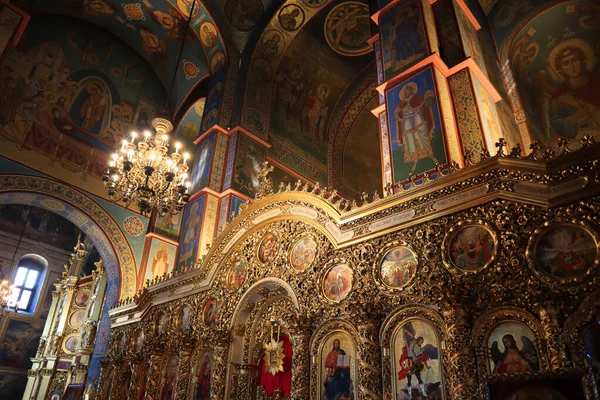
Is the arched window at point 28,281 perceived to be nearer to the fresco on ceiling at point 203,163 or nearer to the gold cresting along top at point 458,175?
the fresco on ceiling at point 203,163

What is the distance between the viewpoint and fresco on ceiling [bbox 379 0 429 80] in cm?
745

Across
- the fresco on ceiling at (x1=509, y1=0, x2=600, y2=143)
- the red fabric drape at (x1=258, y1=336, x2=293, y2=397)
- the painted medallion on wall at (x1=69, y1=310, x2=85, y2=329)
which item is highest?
the fresco on ceiling at (x1=509, y1=0, x2=600, y2=143)

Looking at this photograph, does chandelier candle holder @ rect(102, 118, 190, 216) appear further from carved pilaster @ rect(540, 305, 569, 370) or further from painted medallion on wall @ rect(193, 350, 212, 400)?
carved pilaster @ rect(540, 305, 569, 370)

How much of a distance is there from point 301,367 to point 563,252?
11.6ft

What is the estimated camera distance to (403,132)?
6.82 metres

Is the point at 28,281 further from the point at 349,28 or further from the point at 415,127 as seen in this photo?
the point at 415,127

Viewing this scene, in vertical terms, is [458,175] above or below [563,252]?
above

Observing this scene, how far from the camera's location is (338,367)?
18.4ft

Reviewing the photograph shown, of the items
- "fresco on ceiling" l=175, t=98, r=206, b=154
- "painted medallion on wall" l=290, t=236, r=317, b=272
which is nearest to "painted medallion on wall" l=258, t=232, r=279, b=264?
"painted medallion on wall" l=290, t=236, r=317, b=272

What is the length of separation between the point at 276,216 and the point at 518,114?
6226mm

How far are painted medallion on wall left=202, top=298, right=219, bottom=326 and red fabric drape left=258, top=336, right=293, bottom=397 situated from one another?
52.8 inches

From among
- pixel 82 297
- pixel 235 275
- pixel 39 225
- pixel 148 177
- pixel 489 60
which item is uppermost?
pixel 39 225

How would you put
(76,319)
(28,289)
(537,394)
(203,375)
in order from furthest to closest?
(28,289) < (76,319) < (203,375) < (537,394)

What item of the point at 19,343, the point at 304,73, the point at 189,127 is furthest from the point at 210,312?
the point at 19,343
